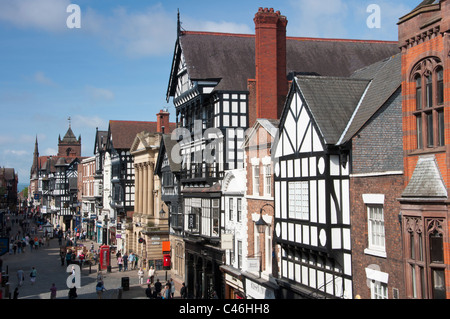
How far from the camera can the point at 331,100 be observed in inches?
709

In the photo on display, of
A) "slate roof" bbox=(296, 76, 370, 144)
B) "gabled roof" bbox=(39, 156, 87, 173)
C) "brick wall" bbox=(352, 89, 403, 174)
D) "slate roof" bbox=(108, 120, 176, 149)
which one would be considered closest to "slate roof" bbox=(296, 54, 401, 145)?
"slate roof" bbox=(296, 76, 370, 144)

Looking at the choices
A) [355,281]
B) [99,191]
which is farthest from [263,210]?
[99,191]

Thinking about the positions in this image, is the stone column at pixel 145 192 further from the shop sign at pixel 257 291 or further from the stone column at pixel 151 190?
the shop sign at pixel 257 291

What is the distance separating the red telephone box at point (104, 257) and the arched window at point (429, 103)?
3492 centimetres

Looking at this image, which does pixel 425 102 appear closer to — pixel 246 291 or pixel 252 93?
pixel 246 291

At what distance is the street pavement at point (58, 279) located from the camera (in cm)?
3281

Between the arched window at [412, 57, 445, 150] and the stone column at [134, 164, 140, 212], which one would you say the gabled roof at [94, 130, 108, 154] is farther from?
the arched window at [412, 57, 445, 150]

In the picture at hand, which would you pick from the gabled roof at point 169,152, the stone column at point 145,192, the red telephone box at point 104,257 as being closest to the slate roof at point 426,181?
the gabled roof at point 169,152

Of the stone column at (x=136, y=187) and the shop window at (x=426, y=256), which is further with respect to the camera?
the stone column at (x=136, y=187)

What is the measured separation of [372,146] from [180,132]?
2394cm

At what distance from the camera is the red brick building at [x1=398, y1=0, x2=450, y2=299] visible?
11.7 m

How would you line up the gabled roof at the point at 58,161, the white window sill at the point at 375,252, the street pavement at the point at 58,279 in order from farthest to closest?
the gabled roof at the point at 58,161 → the street pavement at the point at 58,279 → the white window sill at the point at 375,252

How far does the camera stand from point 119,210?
58.8 m

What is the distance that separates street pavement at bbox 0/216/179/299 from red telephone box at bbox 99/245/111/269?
0.64 meters
